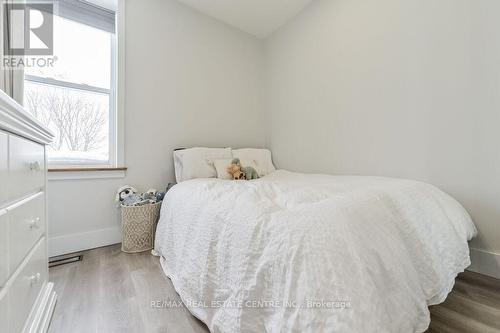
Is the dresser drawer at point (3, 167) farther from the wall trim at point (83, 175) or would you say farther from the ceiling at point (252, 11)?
the ceiling at point (252, 11)

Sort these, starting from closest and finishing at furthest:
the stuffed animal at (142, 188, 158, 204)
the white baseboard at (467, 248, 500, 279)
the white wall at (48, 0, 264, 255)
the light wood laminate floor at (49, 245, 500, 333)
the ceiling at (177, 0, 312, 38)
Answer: the light wood laminate floor at (49, 245, 500, 333), the white baseboard at (467, 248, 500, 279), the white wall at (48, 0, 264, 255), the stuffed animal at (142, 188, 158, 204), the ceiling at (177, 0, 312, 38)

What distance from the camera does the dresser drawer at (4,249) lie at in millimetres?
584

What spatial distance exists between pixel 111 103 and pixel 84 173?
0.71 m

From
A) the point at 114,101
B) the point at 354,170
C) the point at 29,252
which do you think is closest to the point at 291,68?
the point at 354,170

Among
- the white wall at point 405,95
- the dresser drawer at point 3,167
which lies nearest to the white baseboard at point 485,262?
the white wall at point 405,95

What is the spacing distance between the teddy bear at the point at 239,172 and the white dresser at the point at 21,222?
1304 mm

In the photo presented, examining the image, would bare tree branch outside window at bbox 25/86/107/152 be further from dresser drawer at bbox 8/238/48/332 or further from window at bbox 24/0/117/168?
dresser drawer at bbox 8/238/48/332

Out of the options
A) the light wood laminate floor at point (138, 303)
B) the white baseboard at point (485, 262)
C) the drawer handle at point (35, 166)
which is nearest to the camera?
the drawer handle at point (35, 166)

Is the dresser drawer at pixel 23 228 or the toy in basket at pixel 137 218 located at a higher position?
the dresser drawer at pixel 23 228

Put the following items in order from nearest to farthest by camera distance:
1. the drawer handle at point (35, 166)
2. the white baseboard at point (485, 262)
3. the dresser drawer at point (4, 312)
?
1. the dresser drawer at point (4, 312)
2. the drawer handle at point (35, 166)
3. the white baseboard at point (485, 262)

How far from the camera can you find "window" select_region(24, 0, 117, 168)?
6.13 feet

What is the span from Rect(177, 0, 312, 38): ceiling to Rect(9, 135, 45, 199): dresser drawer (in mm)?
2252

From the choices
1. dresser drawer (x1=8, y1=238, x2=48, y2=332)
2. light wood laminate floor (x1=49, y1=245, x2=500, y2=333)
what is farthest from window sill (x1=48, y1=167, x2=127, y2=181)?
dresser drawer (x1=8, y1=238, x2=48, y2=332)

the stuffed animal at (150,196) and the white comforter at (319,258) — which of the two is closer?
the white comforter at (319,258)
